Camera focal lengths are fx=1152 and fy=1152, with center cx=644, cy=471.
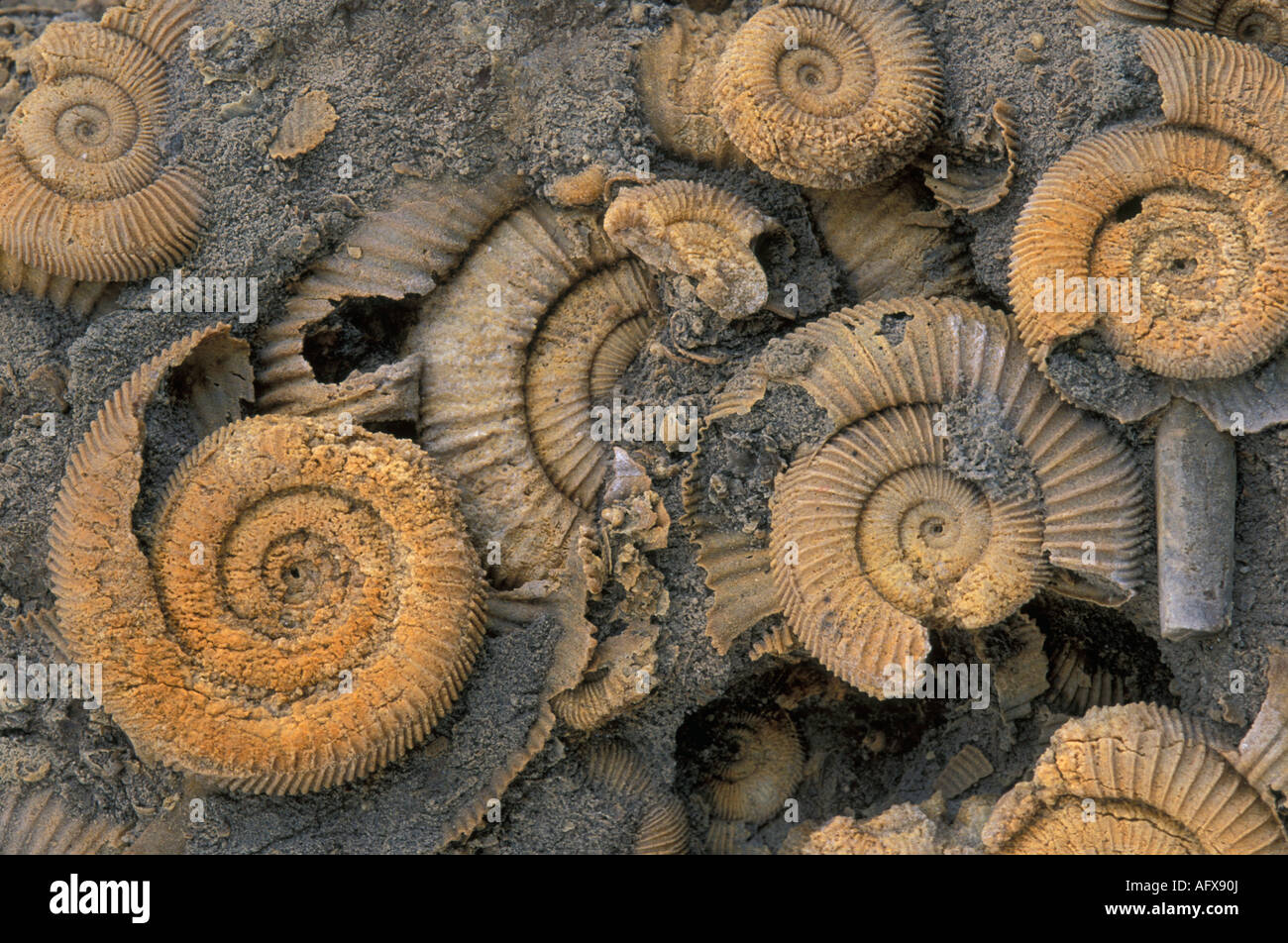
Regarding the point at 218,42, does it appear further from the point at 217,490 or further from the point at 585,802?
the point at 585,802

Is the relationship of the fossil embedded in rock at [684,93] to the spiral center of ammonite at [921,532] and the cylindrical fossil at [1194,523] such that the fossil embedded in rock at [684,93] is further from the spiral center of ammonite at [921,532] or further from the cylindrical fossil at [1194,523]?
the cylindrical fossil at [1194,523]

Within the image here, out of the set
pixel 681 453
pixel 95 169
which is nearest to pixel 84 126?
pixel 95 169

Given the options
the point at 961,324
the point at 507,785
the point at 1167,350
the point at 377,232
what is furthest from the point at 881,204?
the point at 507,785

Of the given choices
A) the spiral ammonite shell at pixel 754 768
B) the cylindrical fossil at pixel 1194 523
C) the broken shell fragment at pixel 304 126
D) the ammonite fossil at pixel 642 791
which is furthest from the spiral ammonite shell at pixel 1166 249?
the broken shell fragment at pixel 304 126

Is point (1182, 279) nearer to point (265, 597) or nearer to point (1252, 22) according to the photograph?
point (1252, 22)

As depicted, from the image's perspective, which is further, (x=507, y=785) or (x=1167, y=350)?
(x=507, y=785)

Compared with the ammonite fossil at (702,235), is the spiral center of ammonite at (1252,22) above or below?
above

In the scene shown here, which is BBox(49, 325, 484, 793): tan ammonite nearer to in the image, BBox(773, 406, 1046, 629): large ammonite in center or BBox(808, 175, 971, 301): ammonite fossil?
BBox(773, 406, 1046, 629): large ammonite in center
